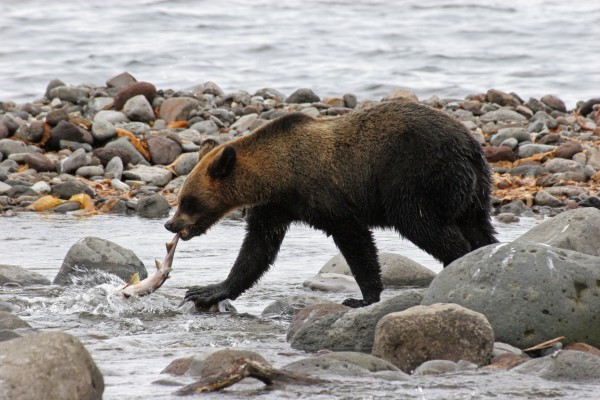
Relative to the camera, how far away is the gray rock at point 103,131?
1564cm

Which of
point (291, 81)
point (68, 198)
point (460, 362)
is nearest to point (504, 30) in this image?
point (291, 81)

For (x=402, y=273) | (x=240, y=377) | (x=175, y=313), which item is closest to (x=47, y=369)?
(x=240, y=377)

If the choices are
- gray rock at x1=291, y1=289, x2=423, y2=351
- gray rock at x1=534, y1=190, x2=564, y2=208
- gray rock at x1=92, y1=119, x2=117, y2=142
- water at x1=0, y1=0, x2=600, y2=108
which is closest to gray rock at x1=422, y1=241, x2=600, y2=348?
gray rock at x1=291, y1=289, x2=423, y2=351

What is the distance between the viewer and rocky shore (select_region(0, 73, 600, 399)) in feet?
21.4

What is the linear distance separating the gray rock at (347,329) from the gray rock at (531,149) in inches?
313

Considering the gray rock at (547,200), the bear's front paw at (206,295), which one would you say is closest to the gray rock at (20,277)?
the bear's front paw at (206,295)

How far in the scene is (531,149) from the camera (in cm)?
1524

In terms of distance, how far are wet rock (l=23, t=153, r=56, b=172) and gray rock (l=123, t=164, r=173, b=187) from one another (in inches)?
38.6

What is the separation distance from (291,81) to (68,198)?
11493mm

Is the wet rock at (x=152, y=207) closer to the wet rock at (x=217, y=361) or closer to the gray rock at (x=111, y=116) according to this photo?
the gray rock at (x=111, y=116)

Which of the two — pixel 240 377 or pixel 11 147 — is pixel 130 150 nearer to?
pixel 11 147

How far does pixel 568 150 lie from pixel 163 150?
208 inches

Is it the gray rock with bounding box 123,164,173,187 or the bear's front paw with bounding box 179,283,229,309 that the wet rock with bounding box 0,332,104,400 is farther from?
the gray rock with bounding box 123,164,173,187

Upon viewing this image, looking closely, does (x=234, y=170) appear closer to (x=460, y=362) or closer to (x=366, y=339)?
(x=366, y=339)
